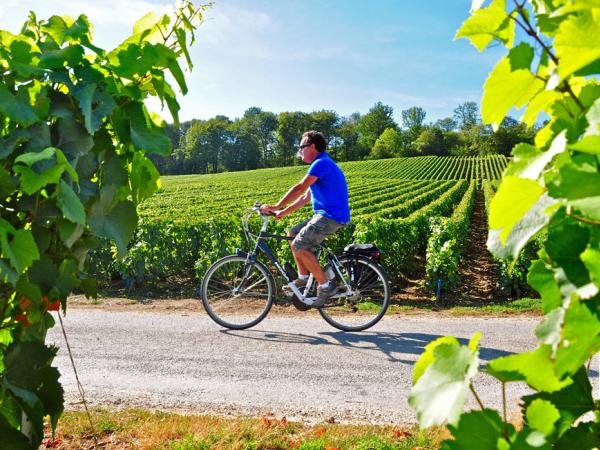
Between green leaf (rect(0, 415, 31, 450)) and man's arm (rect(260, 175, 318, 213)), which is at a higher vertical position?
man's arm (rect(260, 175, 318, 213))

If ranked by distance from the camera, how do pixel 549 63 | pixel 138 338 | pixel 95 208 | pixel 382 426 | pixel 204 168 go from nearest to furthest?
pixel 549 63 → pixel 95 208 → pixel 382 426 → pixel 138 338 → pixel 204 168

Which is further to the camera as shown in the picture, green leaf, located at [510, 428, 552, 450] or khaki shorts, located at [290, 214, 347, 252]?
khaki shorts, located at [290, 214, 347, 252]

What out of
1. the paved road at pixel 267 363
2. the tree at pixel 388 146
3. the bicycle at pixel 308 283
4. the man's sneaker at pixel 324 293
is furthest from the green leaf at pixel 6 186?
the tree at pixel 388 146

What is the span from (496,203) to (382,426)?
126 inches

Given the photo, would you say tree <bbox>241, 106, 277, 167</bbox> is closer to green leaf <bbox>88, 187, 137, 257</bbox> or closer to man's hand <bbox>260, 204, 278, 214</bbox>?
man's hand <bbox>260, 204, 278, 214</bbox>

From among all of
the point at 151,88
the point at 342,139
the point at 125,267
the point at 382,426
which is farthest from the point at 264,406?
the point at 342,139

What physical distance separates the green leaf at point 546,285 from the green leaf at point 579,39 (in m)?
0.23

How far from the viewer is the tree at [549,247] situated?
20.5 inches

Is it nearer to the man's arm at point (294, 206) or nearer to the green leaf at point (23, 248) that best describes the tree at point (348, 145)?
the man's arm at point (294, 206)

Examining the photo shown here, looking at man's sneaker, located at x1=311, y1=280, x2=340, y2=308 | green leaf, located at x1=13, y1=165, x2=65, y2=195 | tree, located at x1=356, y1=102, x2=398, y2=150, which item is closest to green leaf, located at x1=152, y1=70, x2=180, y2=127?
green leaf, located at x1=13, y1=165, x2=65, y2=195

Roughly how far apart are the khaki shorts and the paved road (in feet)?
3.32

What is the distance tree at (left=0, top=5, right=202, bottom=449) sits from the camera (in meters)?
1.46

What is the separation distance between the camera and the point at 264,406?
3.96 m

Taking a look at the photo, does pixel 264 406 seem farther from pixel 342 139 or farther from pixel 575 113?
pixel 342 139
